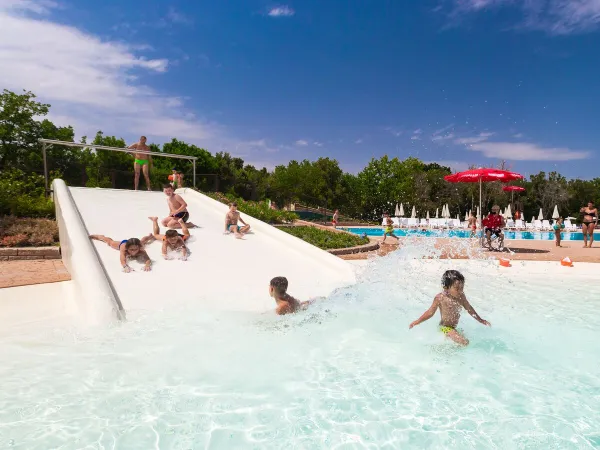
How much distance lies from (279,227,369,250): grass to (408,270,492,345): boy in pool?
6.38 metres

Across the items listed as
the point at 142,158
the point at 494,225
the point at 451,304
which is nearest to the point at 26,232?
the point at 142,158

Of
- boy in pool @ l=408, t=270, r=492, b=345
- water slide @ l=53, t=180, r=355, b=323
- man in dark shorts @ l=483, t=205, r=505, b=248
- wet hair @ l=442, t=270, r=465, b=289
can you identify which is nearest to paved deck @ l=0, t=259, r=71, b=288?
water slide @ l=53, t=180, r=355, b=323

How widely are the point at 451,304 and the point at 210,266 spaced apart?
417 cm

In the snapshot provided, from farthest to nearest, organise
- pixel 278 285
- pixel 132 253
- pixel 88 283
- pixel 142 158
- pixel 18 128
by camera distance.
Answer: pixel 18 128, pixel 142 158, pixel 132 253, pixel 88 283, pixel 278 285

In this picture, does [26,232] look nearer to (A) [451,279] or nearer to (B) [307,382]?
(B) [307,382]

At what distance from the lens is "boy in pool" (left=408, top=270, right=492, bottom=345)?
4266 millimetres

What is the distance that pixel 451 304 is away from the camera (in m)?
4.36

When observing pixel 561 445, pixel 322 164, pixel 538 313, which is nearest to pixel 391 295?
pixel 538 313

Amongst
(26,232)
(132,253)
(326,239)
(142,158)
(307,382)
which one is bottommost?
(307,382)

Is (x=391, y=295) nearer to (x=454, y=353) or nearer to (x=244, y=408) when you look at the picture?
(x=454, y=353)

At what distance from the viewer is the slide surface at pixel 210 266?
5836 mm

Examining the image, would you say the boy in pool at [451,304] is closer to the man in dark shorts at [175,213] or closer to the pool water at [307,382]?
the pool water at [307,382]

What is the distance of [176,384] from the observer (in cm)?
361

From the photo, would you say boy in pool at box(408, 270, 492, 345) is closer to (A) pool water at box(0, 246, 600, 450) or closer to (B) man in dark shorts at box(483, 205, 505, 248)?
(A) pool water at box(0, 246, 600, 450)
